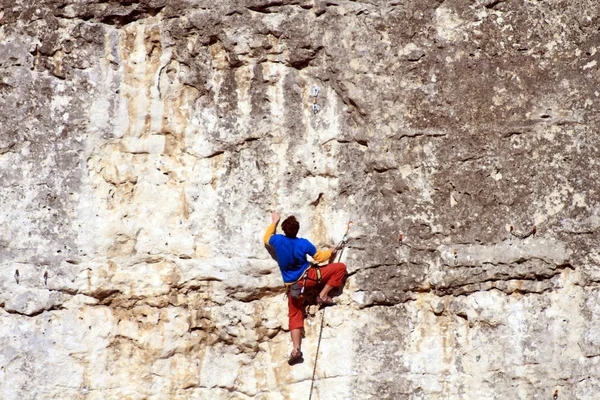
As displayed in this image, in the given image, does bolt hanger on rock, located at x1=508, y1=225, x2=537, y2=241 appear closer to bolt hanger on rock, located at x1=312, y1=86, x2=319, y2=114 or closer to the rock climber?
the rock climber

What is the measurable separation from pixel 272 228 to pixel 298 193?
1.16ft

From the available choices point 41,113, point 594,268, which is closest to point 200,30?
point 41,113

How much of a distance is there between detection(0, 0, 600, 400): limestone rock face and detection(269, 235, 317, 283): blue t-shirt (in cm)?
22

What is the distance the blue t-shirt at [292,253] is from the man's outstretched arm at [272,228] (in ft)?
0.17

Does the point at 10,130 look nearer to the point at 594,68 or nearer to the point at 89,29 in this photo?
the point at 89,29

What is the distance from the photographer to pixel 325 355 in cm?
624

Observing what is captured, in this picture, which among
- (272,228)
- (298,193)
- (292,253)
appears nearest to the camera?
(292,253)

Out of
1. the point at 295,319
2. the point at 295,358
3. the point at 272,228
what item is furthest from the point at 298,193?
the point at 295,358

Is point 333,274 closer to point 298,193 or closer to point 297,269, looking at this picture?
point 297,269

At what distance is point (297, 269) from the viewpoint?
607 centimetres

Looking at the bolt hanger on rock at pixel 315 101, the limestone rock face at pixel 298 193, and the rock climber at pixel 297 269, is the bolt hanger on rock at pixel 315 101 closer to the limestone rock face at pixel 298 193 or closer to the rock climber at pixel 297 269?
the limestone rock face at pixel 298 193

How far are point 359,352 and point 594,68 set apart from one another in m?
2.82

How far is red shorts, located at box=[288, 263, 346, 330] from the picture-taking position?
238 inches

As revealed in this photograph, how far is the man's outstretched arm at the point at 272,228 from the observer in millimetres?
6097
